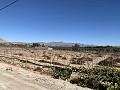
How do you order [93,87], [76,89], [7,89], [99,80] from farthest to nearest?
[99,80]
[93,87]
[76,89]
[7,89]

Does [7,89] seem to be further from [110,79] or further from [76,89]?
[110,79]

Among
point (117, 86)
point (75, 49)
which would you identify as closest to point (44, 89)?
point (117, 86)

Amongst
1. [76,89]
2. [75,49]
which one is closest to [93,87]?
[76,89]

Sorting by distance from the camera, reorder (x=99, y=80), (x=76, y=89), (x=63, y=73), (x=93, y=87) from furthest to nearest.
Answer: (x=63, y=73)
(x=99, y=80)
(x=93, y=87)
(x=76, y=89)

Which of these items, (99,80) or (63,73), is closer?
(99,80)

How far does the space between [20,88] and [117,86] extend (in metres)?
6.26

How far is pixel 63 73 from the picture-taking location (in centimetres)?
2003

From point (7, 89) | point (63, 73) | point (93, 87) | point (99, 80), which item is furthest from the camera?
point (63, 73)

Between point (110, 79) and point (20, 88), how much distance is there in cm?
720

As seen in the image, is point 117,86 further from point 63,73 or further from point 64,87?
point 63,73

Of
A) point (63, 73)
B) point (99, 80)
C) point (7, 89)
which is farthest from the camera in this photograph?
point (63, 73)

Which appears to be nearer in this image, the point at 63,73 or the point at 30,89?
the point at 30,89

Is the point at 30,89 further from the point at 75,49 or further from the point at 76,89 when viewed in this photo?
the point at 75,49

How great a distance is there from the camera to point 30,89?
1346 centimetres
